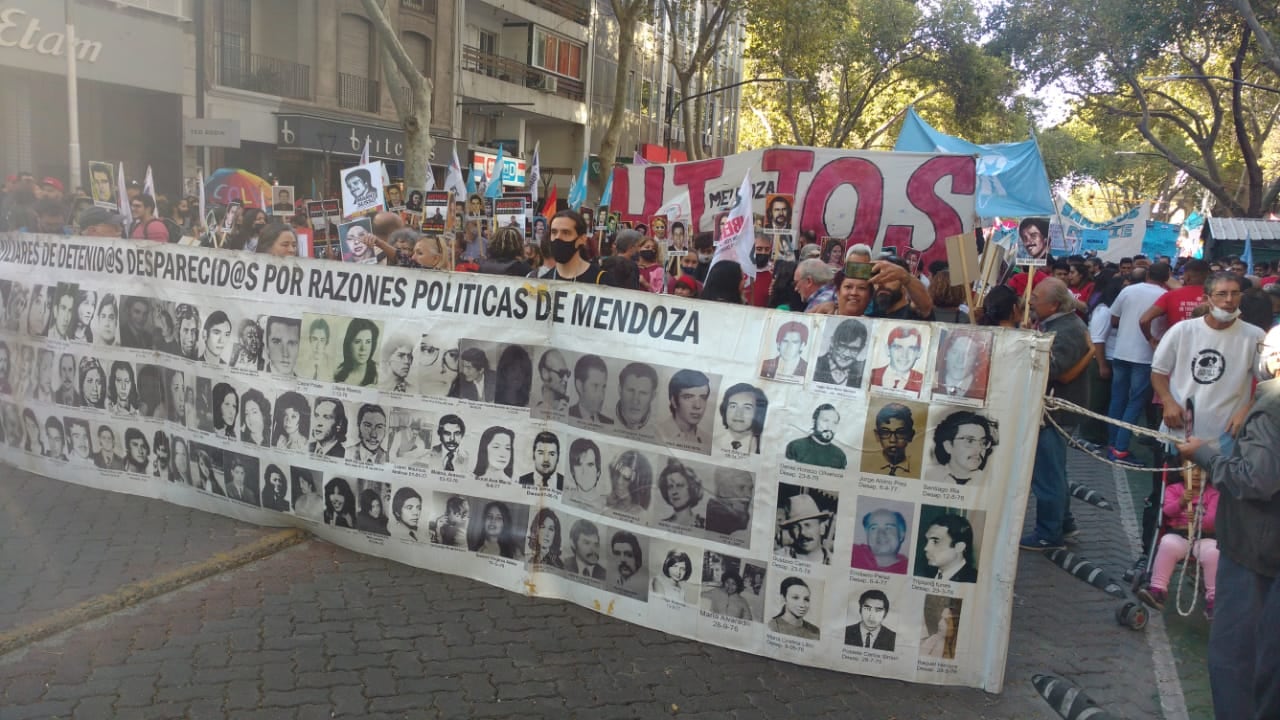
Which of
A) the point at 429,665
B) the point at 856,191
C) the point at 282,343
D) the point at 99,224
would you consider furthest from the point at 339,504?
the point at 856,191

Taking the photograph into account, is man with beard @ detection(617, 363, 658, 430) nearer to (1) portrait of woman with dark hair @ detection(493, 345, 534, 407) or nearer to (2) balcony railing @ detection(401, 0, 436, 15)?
(1) portrait of woman with dark hair @ detection(493, 345, 534, 407)

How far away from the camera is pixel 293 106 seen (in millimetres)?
24906

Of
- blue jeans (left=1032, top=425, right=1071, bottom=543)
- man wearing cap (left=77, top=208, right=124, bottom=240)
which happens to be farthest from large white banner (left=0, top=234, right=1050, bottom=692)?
blue jeans (left=1032, top=425, right=1071, bottom=543)

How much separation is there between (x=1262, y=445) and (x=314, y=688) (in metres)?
3.60

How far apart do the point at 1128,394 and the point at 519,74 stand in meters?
28.9

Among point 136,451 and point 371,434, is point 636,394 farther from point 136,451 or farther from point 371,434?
point 136,451

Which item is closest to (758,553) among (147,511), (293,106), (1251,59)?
(147,511)

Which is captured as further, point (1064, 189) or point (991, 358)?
point (1064, 189)

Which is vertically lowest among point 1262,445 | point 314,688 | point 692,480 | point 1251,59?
point 314,688

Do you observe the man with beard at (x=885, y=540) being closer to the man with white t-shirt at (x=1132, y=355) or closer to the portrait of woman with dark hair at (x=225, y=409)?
the portrait of woman with dark hair at (x=225, y=409)

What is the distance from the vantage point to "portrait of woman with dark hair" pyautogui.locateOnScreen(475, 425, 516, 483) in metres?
4.81

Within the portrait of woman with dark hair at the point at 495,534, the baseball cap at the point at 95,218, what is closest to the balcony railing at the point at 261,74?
the baseball cap at the point at 95,218

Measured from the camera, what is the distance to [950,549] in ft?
13.2

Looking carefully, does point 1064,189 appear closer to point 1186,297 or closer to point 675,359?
point 1186,297
